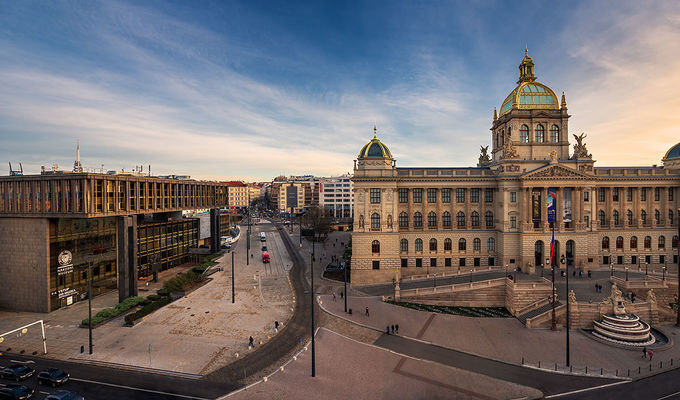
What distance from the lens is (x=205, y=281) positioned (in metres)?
56.6

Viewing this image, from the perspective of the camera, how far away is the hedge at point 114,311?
126 feet

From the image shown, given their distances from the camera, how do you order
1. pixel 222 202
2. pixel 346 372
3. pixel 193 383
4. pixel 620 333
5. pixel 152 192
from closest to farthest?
pixel 193 383, pixel 346 372, pixel 620 333, pixel 152 192, pixel 222 202

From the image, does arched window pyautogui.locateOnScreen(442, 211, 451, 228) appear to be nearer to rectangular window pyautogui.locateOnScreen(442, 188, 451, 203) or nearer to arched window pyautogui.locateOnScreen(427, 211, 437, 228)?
arched window pyautogui.locateOnScreen(427, 211, 437, 228)

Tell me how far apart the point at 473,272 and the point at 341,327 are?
1116 inches

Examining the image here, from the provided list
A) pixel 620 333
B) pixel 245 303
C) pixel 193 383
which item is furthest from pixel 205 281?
pixel 620 333

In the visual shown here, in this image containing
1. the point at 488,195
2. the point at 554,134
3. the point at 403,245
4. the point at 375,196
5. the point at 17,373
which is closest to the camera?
the point at 17,373

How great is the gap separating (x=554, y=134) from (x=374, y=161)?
1307 inches

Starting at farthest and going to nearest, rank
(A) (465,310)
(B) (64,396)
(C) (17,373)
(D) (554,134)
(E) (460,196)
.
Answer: (E) (460,196) → (D) (554,134) → (A) (465,310) → (C) (17,373) → (B) (64,396)

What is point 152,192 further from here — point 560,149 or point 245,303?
point 560,149

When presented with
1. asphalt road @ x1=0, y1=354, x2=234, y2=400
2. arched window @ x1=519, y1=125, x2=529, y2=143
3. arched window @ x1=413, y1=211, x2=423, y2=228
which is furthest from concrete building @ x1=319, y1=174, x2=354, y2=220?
asphalt road @ x1=0, y1=354, x2=234, y2=400

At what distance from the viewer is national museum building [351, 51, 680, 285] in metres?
55.1

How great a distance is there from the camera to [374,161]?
2243 inches

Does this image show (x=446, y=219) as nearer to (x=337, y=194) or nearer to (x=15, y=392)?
(x=15, y=392)

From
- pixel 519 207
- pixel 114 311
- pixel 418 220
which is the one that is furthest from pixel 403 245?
pixel 114 311
